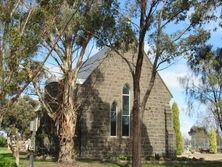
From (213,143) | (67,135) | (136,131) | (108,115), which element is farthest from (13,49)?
(213,143)

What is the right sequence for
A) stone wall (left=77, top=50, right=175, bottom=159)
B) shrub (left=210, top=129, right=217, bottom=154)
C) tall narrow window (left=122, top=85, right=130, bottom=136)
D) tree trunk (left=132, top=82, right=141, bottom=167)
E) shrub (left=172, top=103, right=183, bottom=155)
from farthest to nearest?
shrub (left=210, top=129, right=217, bottom=154) < shrub (left=172, top=103, right=183, bottom=155) < tall narrow window (left=122, top=85, right=130, bottom=136) < stone wall (left=77, top=50, right=175, bottom=159) < tree trunk (left=132, top=82, right=141, bottom=167)

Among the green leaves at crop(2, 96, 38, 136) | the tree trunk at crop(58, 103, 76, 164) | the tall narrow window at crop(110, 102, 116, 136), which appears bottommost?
the tree trunk at crop(58, 103, 76, 164)

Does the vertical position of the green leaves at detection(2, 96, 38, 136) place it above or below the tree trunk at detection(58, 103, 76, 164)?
above

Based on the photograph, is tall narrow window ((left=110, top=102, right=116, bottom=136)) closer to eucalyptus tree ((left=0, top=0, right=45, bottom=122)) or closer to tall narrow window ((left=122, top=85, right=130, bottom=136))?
tall narrow window ((left=122, top=85, right=130, bottom=136))

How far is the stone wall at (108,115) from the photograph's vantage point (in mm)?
34188

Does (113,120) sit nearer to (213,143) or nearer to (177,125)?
(177,125)

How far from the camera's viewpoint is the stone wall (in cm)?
3419

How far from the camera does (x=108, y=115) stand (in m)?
35.6

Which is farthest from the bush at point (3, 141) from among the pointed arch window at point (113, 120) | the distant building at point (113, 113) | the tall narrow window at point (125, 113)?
the pointed arch window at point (113, 120)

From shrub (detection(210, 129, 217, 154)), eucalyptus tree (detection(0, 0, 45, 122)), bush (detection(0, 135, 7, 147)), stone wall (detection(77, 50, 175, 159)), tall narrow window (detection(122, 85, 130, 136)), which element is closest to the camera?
eucalyptus tree (detection(0, 0, 45, 122))

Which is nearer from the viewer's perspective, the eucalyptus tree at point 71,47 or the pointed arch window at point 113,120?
the eucalyptus tree at point 71,47

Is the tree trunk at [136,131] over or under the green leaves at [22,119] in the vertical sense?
under

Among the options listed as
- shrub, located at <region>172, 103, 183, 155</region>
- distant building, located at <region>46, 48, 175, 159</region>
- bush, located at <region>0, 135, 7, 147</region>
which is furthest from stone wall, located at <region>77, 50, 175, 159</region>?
bush, located at <region>0, 135, 7, 147</region>

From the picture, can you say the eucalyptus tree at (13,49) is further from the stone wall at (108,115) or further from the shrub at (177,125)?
the shrub at (177,125)
